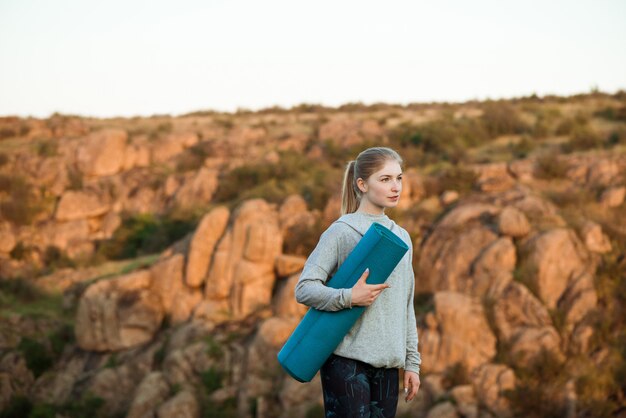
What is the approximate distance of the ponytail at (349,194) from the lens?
12.2ft

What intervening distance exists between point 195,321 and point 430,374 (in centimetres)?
578

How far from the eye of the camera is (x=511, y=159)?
71.9 ft

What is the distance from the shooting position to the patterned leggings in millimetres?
3373

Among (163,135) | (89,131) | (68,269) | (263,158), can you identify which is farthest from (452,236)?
(89,131)

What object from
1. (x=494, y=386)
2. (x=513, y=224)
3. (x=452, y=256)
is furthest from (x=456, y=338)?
(x=513, y=224)

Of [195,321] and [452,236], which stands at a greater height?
[452,236]

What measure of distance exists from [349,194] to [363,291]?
625 millimetres

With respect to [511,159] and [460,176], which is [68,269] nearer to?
[460,176]

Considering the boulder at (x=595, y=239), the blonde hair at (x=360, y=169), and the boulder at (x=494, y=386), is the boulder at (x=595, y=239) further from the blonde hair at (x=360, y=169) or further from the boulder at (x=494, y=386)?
the blonde hair at (x=360, y=169)

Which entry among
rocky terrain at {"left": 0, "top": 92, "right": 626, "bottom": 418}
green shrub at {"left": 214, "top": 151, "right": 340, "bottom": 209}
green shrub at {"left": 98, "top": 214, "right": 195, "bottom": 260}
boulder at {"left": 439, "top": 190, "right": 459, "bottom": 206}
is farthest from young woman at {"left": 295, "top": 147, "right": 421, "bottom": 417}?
green shrub at {"left": 98, "top": 214, "right": 195, "bottom": 260}

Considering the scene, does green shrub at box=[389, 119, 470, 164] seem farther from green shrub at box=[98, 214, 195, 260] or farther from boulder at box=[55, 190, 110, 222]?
boulder at box=[55, 190, 110, 222]

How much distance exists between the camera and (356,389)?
339 centimetres

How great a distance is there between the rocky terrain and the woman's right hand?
10.9 m

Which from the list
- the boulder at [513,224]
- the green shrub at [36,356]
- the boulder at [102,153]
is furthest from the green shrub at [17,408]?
the boulder at [513,224]
